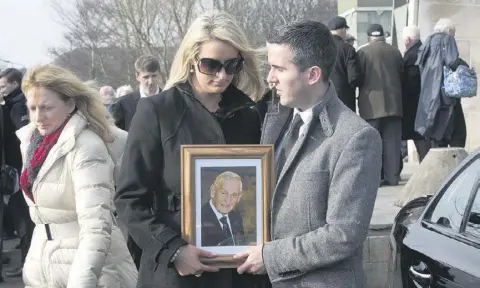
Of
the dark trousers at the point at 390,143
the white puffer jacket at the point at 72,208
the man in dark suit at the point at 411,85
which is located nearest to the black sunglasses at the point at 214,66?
the white puffer jacket at the point at 72,208

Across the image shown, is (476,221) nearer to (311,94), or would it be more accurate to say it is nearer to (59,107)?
(311,94)

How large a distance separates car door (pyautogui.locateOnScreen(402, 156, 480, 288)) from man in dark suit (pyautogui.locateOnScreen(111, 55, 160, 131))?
3684mm

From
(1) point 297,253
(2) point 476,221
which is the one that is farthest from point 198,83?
(2) point 476,221

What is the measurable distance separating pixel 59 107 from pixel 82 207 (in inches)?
20.7

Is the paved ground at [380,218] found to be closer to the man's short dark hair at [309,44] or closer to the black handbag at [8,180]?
the black handbag at [8,180]

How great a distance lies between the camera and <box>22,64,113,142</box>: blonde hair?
3357 millimetres

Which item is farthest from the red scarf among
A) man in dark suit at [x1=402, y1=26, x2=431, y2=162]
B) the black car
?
man in dark suit at [x1=402, y1=26, x2=431, y2=162]

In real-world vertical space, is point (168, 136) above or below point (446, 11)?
below

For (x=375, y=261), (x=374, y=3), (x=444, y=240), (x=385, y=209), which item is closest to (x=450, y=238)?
(x=444, y=240)

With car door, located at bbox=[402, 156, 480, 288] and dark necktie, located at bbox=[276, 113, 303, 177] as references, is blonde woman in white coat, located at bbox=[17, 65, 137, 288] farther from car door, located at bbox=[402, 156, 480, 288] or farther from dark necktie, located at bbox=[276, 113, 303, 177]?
car door, located at bbox=[402, 156, 480, 288]

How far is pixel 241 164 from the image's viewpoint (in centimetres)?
260

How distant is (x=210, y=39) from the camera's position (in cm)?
285

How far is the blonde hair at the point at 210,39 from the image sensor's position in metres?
2.85

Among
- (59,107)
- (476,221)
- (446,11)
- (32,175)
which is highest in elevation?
(446,11)
